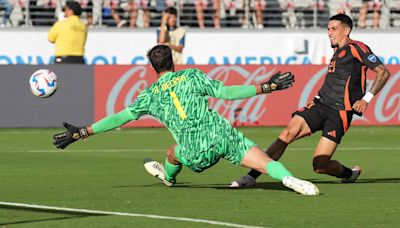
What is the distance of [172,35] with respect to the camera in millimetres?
27125

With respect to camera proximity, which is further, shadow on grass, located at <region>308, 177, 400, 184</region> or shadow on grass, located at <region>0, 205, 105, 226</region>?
shadow on grass, located at <region>308, 177, 400, 184</region>

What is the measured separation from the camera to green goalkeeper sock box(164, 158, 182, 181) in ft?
42.9

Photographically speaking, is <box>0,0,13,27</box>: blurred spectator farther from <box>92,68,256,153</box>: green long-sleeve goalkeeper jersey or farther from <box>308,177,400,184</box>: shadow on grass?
<box>92,68,256,153</box>: green long-sleeve goalkeeper jersey

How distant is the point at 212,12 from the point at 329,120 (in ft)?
70.0

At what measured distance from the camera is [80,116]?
25375 mm

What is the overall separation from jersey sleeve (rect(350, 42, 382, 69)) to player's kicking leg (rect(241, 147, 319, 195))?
75.6 inches

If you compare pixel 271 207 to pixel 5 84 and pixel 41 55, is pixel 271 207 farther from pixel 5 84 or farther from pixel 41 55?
pixel 41 55

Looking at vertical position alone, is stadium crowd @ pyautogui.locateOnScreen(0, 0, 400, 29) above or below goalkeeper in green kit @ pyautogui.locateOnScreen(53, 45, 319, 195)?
below

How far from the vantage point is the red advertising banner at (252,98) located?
84.5 ft

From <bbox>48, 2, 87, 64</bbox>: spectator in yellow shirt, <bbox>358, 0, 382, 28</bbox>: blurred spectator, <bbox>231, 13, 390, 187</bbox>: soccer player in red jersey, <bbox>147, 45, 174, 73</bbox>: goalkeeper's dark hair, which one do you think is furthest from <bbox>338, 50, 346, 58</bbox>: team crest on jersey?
<bbox>358, 0, 382, 28</bbox>: blurred spectator

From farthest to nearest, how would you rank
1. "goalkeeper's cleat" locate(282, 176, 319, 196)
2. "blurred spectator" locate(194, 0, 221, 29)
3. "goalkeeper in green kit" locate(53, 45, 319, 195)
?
"blurred spectator" locate(194, 0, 221, 29) → "goalkeeper in green kit" locate(53, 45, 319, 195) → "goalkeeper's cleat" locate(282, 176, 319, 196)

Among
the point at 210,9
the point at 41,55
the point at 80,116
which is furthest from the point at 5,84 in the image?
the point at 210,9

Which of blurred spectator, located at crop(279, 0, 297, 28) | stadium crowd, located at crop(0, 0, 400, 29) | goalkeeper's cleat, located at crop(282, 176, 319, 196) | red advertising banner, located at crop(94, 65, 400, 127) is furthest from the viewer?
blurred spectator, located at crop(279, 0, 297, 28)

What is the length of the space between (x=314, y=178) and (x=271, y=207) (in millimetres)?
3614
